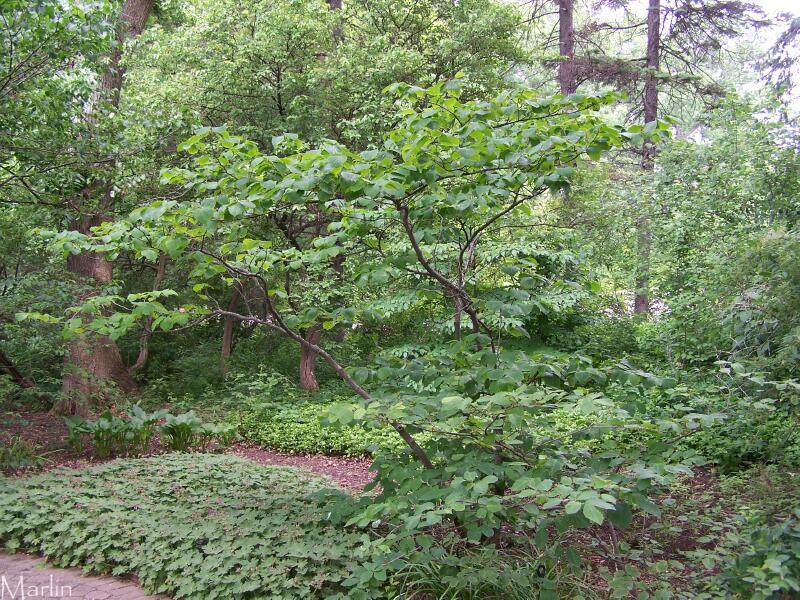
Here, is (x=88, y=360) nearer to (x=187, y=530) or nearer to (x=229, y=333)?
(x=229, y=333)

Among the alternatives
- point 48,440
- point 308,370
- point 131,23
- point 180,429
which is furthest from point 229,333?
point 131,23

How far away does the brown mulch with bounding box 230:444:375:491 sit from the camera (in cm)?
648

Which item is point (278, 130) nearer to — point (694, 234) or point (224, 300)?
point (224, 300)

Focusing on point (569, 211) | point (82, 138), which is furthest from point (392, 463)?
point (569, 211)

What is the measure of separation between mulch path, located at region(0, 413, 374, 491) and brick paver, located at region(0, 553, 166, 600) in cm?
256

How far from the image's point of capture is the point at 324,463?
7.30 m

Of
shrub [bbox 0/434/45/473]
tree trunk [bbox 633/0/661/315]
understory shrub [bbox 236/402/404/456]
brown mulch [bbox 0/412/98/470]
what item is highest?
tree trunk [bbox 633/0/661/315]

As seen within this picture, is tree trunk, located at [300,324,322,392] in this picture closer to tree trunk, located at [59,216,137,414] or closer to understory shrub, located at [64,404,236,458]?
tree trunk, located at [59,216,137,414]

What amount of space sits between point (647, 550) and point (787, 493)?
970 mm

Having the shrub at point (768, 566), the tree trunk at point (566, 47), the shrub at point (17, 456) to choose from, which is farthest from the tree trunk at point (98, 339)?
the tree trunk at point (566, 47)

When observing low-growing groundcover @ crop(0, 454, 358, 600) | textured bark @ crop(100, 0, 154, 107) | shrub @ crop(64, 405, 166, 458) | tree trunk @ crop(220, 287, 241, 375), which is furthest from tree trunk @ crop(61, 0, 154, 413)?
low-growing groundcover @ crop(0, 454, 358, 600)

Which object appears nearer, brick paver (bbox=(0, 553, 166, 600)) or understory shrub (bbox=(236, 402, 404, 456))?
brick paver (bbox=(0, 553, 166, 600))

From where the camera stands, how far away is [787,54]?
14.1 metres

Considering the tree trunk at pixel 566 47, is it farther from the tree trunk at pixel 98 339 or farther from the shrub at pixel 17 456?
the shrub at pixel 17 456
